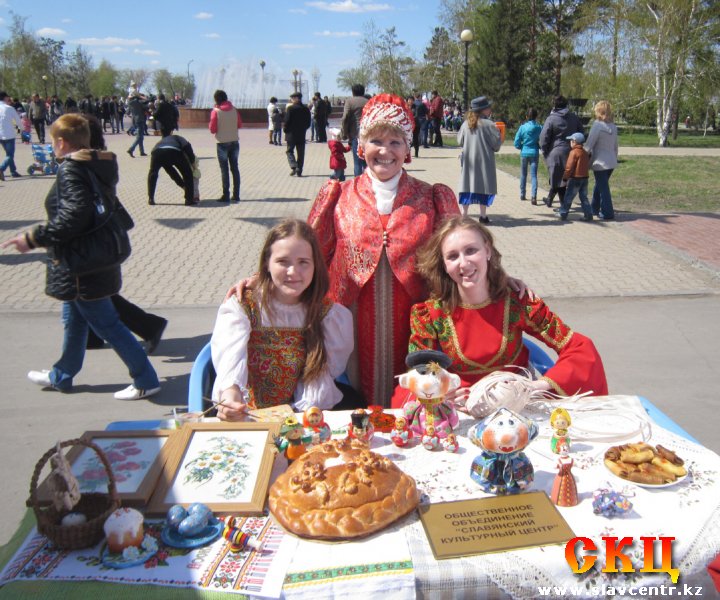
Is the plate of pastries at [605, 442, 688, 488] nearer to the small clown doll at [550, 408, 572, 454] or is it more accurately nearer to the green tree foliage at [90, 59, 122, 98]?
the small clown doll at [550, 408, 572, 454]

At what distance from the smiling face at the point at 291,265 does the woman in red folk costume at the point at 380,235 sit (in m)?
0.37

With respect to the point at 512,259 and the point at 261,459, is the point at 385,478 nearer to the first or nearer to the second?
the point at 261,459

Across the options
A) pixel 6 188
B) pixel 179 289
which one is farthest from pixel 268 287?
pixel 6 188

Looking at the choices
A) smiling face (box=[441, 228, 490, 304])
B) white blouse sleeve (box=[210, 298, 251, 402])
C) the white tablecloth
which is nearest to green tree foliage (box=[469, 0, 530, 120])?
smiling face (box=[441, 228, 490, 304])

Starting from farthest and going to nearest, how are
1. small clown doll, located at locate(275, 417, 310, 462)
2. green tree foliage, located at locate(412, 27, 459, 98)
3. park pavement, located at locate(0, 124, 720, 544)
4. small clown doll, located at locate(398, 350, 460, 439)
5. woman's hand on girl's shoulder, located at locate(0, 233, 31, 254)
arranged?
green tree foliage, located at locate(412, 27, 459, 98) < park pavement, located at locate(0, 124, 720, 544) < woman's hand on girl's shoulder, located at locate(0, 233, 31, 254) < small clown doll, located at locate(398, 350, 460, 439) < small clown doll, located at locate(275, 417, 310, 462)

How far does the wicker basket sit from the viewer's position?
1570 millimetres

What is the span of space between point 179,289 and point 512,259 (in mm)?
3955

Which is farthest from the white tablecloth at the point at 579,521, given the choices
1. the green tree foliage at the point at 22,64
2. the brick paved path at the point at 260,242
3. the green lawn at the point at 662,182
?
the green tree foliage at the point at 22,64

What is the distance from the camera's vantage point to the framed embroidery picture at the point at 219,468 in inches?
69.7

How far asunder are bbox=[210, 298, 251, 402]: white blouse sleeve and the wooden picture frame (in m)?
0.43

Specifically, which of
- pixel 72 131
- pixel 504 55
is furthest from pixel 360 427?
pixel 504 55

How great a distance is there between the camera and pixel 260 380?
8.95 ft

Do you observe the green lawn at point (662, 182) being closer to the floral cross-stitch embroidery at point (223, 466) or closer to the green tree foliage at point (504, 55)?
the floral cross-stitch embroidery at point (223, 466)

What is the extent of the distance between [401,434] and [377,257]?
3.33 feet
